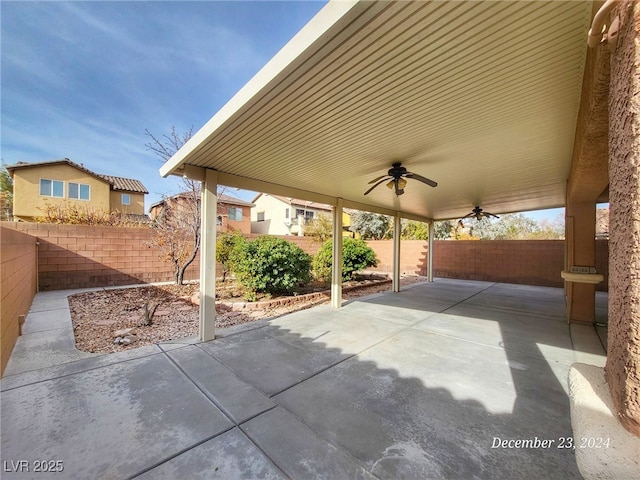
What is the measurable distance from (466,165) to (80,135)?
16.2 meters

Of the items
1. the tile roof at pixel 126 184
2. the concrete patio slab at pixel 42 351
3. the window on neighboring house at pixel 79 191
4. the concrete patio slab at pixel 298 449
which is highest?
the tile roof at pixel 126 184

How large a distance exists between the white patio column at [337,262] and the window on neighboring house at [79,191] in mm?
17440

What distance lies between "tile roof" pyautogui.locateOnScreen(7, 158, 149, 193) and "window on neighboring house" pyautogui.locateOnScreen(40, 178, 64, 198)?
961 mm

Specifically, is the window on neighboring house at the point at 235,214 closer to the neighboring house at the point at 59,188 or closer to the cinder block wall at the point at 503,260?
the neighboring house at the point at 59,188

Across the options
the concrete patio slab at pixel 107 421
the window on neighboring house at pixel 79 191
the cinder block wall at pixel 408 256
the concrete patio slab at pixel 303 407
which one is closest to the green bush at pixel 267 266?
the concrete patio slab at pixel 303 407

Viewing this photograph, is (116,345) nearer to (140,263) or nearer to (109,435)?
(109,435)

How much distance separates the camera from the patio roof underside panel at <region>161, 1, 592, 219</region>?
1698 mm

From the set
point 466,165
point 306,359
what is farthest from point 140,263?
point 466,165

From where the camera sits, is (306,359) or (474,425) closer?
(474,425)

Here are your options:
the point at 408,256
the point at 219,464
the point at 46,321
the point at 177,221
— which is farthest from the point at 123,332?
the point at 408,256

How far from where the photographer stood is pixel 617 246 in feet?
3.25

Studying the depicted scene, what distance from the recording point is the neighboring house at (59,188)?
14148 millimetres

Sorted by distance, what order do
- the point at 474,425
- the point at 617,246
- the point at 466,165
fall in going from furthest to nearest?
the point at 466,165 → the point at 474,425 → the point at 617,246

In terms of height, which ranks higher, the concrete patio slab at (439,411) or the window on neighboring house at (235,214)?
the window on neighboring house at (235,214)
